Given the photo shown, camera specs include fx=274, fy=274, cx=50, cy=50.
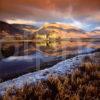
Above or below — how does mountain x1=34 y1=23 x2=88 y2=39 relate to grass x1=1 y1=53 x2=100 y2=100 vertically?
above

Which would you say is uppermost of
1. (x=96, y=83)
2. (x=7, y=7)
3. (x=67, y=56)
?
(x=7, y=7)

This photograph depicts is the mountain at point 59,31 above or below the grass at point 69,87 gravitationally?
above

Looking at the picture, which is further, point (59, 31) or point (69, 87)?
point (59, 31)

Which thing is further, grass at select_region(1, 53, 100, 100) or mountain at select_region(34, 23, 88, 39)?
mountain at select_region(34, 23, 88, 39)

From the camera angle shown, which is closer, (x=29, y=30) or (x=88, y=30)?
(x=29, y=30)

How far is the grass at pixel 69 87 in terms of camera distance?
2.24 metres

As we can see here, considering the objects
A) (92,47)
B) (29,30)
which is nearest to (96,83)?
(92,47)

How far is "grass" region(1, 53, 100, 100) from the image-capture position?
88.4 inches

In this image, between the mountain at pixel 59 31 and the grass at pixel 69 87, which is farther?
the mountain at pixel 59 31

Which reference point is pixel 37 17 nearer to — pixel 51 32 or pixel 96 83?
pixel 51 32

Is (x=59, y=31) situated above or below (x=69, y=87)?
above

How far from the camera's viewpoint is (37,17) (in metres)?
2.48

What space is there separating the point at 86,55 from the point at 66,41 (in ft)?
0.77

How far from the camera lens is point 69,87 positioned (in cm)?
238
